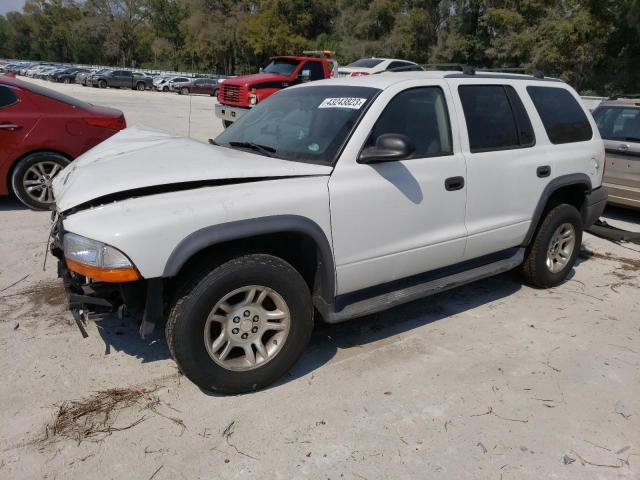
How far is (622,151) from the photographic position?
6.86 metres

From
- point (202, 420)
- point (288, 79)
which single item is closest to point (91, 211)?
point (202, 420)

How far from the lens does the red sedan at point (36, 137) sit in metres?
6.25

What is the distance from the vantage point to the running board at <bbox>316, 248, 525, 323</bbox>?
11.1ft

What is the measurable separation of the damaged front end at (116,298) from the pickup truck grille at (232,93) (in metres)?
12.1

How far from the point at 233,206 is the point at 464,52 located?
1756 inches

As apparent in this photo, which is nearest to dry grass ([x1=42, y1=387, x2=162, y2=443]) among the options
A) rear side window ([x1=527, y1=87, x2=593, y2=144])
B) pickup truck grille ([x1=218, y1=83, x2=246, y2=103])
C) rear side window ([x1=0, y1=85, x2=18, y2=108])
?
rear side window ([x1=527, y1=87, x2=593, y2=144])

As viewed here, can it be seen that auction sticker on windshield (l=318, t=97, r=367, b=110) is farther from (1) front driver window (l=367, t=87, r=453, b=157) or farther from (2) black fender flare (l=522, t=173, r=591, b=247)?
(2) black fender flare (l=522, t=173, r=591, b=247)

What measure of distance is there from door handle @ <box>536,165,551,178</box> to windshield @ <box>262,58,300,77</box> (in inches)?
483

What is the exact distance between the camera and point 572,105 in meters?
4.95

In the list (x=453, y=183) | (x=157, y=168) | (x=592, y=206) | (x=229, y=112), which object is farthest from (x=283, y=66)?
(x=157, y=168)

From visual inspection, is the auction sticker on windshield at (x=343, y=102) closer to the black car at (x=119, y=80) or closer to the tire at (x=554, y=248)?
the tire at (x=554, y=248)

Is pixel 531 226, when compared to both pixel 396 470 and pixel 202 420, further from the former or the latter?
pixel 202 420

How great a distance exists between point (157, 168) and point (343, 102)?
1.33 metres

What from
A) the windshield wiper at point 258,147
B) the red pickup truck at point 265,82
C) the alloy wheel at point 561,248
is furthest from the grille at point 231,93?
the windshield wiper at point 258,147
